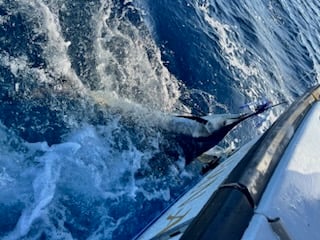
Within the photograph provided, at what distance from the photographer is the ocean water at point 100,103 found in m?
4.36

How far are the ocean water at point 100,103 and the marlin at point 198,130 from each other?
0.19 m

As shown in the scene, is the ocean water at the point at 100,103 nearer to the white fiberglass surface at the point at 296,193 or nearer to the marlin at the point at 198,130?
the marlin at the point at 198,130

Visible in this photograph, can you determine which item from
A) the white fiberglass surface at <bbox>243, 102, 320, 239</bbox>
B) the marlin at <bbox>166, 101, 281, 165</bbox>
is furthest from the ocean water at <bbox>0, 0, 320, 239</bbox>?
the white fiberglass surface at <bbox>243, 102, 320, 239</bbox>

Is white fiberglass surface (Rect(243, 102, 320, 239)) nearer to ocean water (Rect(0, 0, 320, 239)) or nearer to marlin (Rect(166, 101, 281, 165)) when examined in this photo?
ocean water (Rect(0, 0, 320, 239))

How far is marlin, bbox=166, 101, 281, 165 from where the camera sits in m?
5.85

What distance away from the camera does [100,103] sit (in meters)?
5.60

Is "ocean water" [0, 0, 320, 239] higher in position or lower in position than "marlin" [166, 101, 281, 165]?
higher

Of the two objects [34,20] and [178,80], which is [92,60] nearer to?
[34,20]

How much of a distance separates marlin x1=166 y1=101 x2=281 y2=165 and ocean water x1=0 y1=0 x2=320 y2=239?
19 centimetres

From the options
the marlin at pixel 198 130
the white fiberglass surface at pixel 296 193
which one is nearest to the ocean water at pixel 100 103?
the marlin at pixel 198 130

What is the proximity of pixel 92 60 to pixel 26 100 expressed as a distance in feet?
4.40

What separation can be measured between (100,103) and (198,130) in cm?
135

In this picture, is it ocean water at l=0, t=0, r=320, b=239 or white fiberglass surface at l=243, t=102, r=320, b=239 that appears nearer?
white fiberglass surface at l=243, t=102, r=320, b=239

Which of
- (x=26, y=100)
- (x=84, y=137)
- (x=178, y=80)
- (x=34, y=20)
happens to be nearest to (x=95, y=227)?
(x=84, y=137)
